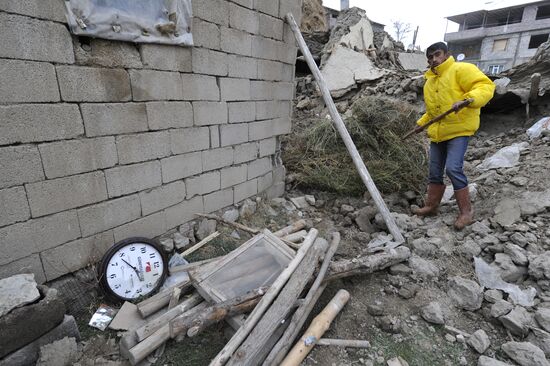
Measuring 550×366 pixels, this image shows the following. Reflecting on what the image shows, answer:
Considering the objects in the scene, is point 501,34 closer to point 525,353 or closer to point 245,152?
point 245,152

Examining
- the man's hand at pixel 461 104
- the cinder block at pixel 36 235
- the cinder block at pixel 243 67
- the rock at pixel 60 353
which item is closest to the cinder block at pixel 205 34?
the cinder block at pixel 243 67

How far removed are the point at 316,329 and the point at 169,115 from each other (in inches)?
88.7

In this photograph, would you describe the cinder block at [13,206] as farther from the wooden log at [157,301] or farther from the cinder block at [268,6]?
the cinder block at [268,6]

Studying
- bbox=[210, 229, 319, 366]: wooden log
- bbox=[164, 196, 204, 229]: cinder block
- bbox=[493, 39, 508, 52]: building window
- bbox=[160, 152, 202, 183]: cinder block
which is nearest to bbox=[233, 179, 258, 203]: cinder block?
bbox=[164, 196, 204, 229]: cinder block

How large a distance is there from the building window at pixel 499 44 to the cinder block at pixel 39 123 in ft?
104

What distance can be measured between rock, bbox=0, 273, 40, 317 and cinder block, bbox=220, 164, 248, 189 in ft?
6.66

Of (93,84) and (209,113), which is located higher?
(93,84)

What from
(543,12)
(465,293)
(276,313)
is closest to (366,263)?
(465,293)

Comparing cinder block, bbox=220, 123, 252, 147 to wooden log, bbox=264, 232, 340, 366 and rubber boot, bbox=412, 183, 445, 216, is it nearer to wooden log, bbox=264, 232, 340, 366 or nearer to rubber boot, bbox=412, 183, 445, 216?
wooden log, bbox=264, 232, 340, 366

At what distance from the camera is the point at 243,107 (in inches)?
143

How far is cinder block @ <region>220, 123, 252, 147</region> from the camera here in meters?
3.47

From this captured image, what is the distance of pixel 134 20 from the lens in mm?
2383

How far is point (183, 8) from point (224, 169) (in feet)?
5.54

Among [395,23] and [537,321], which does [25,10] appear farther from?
[395,23]
